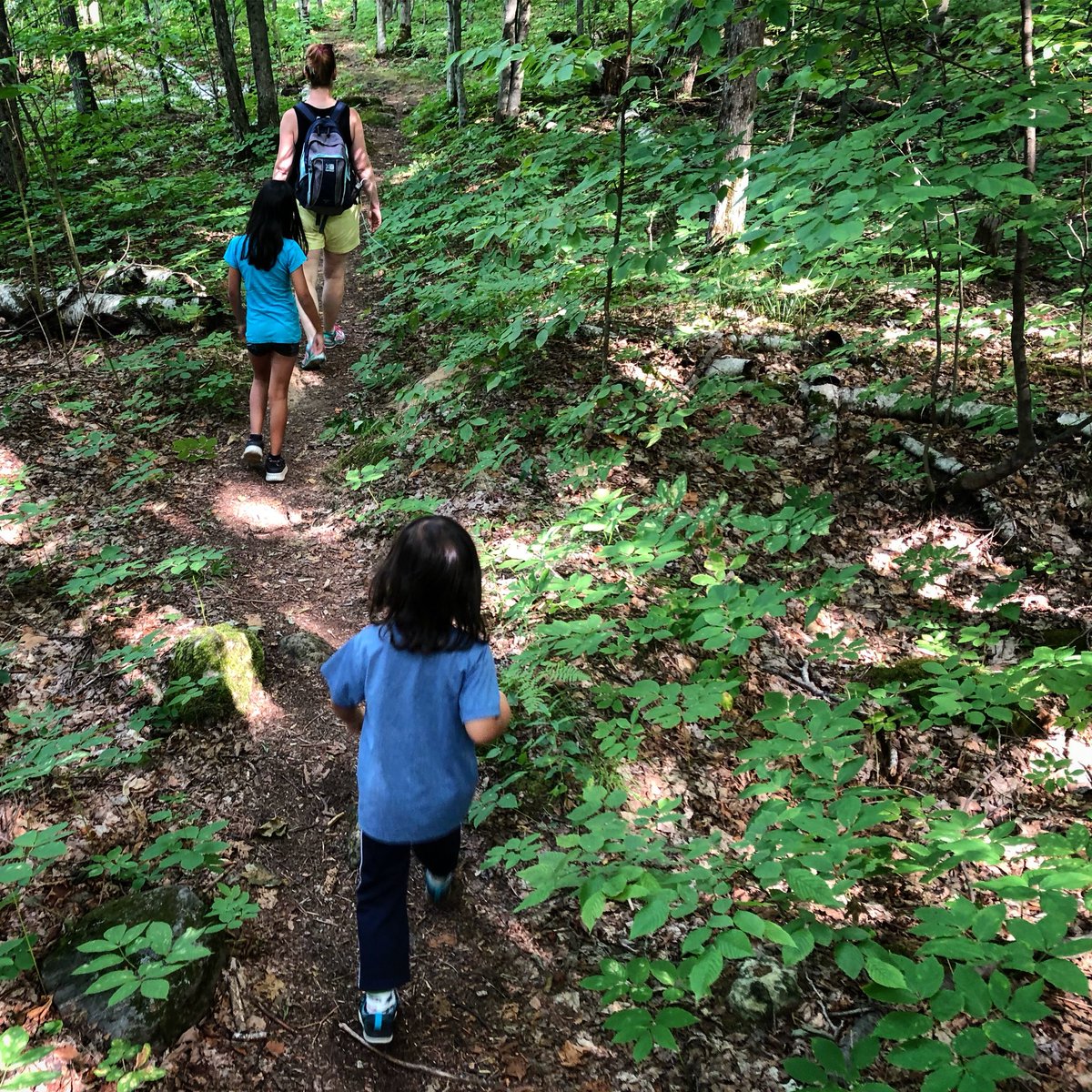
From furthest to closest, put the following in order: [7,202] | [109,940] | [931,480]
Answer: [7,202], [931,480], [109,940]

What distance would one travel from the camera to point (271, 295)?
518 centimetres

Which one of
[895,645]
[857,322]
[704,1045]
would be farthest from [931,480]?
[704,1045]

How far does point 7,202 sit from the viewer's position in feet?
32.4

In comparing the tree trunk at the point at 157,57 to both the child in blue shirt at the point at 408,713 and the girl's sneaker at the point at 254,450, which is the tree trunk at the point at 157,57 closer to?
the girl's sneaker at the point at 254,450

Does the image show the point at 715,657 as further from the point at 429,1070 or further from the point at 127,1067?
the point at 127,1067

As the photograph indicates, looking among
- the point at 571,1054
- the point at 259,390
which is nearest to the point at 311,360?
the point at 259,390

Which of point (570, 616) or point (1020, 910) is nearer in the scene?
point (1020, 910)

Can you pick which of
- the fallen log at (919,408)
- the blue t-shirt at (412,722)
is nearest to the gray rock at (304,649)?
the blue t-shirt at (412,722)

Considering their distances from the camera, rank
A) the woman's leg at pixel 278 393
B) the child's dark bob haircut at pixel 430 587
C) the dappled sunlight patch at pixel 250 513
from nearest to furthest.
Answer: the child's dark bob haircut at pixel 430 587, the dappled sunlight patch at pixel 250 513, the woman's leg at pixel 278 393

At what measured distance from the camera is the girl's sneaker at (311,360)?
716 centimetres

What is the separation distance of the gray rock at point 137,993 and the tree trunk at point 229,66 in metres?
14.5

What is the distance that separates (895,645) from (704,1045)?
293 centimetres

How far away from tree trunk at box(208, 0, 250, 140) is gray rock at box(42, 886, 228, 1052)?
14471 mm

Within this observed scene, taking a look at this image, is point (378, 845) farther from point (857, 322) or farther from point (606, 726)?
point (857, 322)
